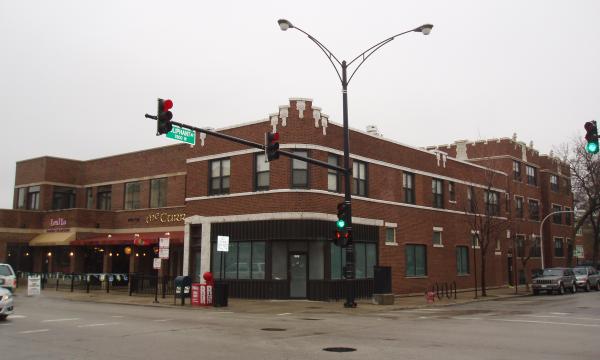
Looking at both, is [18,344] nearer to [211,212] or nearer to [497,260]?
[211,212]

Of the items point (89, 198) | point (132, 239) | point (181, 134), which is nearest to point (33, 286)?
point (132, 239)

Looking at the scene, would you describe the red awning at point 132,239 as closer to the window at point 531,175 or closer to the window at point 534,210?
the window at point 534,210

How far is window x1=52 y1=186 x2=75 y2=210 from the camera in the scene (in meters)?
47.5

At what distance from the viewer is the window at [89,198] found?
47188mm

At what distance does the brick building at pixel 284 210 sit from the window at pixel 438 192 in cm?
7

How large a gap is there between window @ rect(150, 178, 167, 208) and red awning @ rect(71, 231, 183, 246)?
7.42ft

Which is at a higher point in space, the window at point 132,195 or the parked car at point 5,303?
the window at point 132,195

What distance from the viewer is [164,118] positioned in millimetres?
17234

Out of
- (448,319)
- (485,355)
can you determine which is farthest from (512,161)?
(485,355)

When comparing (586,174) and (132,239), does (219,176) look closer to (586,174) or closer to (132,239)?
(132,239)

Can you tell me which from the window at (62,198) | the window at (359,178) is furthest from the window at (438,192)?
the window at (62,198)

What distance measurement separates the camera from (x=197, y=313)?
859 inches

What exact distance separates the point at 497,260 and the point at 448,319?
1106 inches

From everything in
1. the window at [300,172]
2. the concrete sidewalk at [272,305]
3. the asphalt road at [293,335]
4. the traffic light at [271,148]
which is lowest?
the concrete sidewalk at [272,305]
